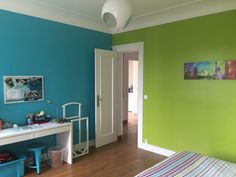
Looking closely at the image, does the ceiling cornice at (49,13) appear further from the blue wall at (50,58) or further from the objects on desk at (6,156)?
the objects on desk at (6,156)

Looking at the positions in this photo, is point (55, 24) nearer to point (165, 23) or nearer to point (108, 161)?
point (165, 23)

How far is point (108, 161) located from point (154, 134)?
1066 mm

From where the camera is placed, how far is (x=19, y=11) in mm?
2967

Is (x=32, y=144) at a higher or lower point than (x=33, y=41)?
lower

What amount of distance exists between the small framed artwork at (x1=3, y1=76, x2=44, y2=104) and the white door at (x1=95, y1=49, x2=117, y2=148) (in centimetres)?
117

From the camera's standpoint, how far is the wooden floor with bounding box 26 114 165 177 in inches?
117

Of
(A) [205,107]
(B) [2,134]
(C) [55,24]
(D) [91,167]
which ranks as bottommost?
(D) [91,167]

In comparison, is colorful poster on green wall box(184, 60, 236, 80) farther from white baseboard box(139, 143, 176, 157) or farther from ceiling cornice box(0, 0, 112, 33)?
ceiling cornice box(0, 0, 112, 33)

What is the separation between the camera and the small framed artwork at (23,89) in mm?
2900

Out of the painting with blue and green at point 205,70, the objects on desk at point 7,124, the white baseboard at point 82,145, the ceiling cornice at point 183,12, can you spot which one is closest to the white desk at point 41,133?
the objects on desk at point 7,124

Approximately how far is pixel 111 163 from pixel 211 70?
2290 mm

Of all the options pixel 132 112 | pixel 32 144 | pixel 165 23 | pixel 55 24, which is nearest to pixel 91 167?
pixel 32 144

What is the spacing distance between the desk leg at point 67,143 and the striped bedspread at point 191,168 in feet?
5.70

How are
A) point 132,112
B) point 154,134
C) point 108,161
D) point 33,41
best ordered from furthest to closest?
point 132,112 < point 154,134 < point 108,161 < point 33,41
